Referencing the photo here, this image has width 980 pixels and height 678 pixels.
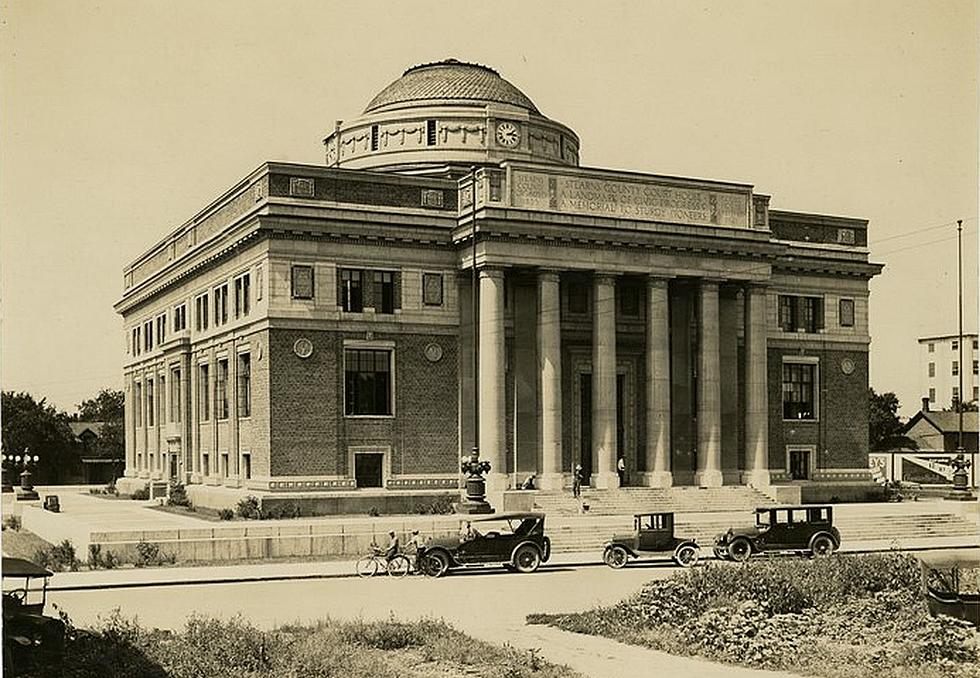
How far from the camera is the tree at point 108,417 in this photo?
101000mm

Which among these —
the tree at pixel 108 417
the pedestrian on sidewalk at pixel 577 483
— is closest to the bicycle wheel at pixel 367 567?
the pedestrian on sidewalk at pixel 577 483

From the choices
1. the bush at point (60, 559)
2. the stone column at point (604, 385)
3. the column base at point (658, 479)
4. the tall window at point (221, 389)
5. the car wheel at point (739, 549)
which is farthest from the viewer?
the tall window at point (221, 389)

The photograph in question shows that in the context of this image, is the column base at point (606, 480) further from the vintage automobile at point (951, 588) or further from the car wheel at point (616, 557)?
the vintage automobile at point (951, 588)

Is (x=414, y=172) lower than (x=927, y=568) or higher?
higher

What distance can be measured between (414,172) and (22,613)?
132ft

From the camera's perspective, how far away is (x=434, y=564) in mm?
28984

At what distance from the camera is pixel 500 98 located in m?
56.8

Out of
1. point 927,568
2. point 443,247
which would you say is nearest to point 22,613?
point 927,568

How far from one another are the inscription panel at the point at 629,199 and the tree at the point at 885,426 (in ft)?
172

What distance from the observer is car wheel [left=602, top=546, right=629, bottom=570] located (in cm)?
3111

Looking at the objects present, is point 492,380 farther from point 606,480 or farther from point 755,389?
point 755,389

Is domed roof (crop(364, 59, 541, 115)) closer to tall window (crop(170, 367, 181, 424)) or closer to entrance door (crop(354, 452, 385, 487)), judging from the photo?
tall window (crop(170, 367, 181, 424))

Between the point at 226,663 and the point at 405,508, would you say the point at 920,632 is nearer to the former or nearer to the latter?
the point at 226,663

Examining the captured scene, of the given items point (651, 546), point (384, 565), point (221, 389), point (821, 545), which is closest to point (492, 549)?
point (384, 565)
